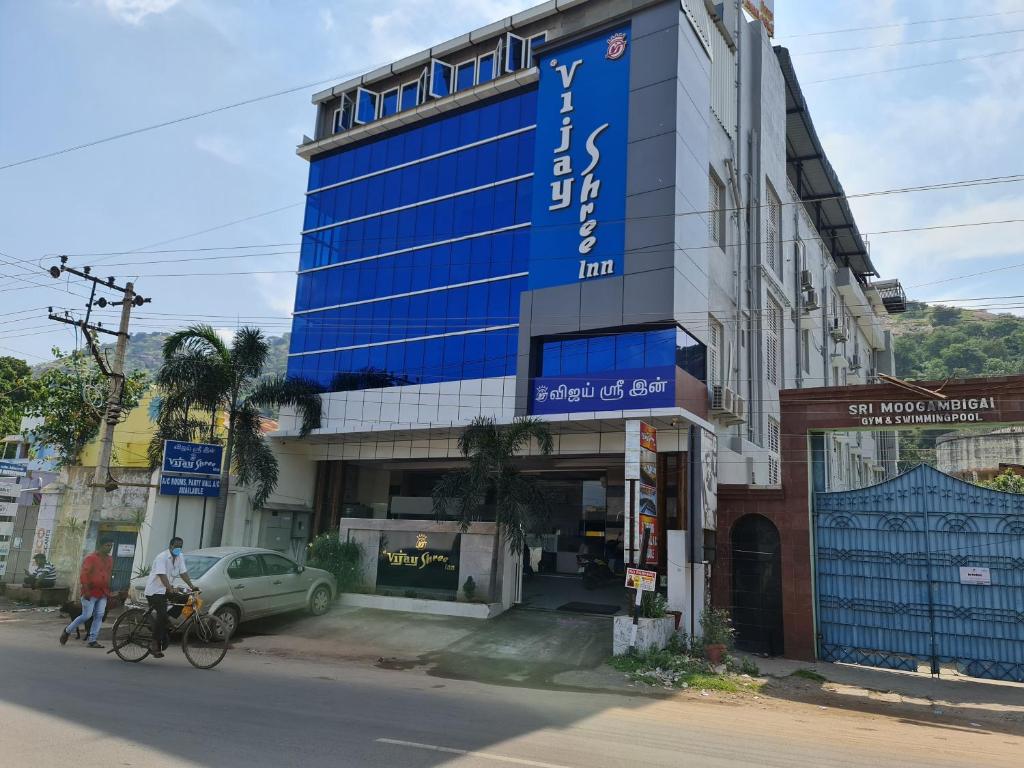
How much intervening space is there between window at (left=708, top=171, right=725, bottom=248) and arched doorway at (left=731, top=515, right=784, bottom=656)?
9753mm

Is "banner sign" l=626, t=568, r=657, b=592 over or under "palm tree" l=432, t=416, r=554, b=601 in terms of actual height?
under

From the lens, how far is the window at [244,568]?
14674 millimetres

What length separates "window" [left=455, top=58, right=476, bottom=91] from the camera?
27.2m

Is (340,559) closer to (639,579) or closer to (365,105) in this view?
(639,579)

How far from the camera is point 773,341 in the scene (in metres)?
27.3

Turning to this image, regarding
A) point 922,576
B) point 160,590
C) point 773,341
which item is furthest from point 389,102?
point 922,576

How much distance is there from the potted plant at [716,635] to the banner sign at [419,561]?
6.53 m

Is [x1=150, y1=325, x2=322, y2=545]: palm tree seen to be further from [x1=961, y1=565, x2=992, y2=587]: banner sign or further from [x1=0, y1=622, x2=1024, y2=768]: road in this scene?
[x1=961, y1=565, x2=992, y2=587]: banner sign

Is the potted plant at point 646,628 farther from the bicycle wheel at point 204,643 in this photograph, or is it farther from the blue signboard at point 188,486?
the blue signboard at point 188,486

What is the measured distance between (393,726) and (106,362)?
1651cm

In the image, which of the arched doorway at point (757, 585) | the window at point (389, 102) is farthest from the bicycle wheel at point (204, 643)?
the window at point (389, 102)

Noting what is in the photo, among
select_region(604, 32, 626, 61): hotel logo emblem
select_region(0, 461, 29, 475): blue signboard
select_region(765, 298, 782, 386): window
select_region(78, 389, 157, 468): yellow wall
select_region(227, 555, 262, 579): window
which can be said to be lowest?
select_region(227, 555, 262, 579): window

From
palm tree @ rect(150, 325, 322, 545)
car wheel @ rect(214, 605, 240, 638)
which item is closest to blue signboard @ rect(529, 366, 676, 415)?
palm tree @ rect(150, 325, 322, 545)

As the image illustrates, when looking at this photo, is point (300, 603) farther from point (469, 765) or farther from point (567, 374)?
point (469, 765)
